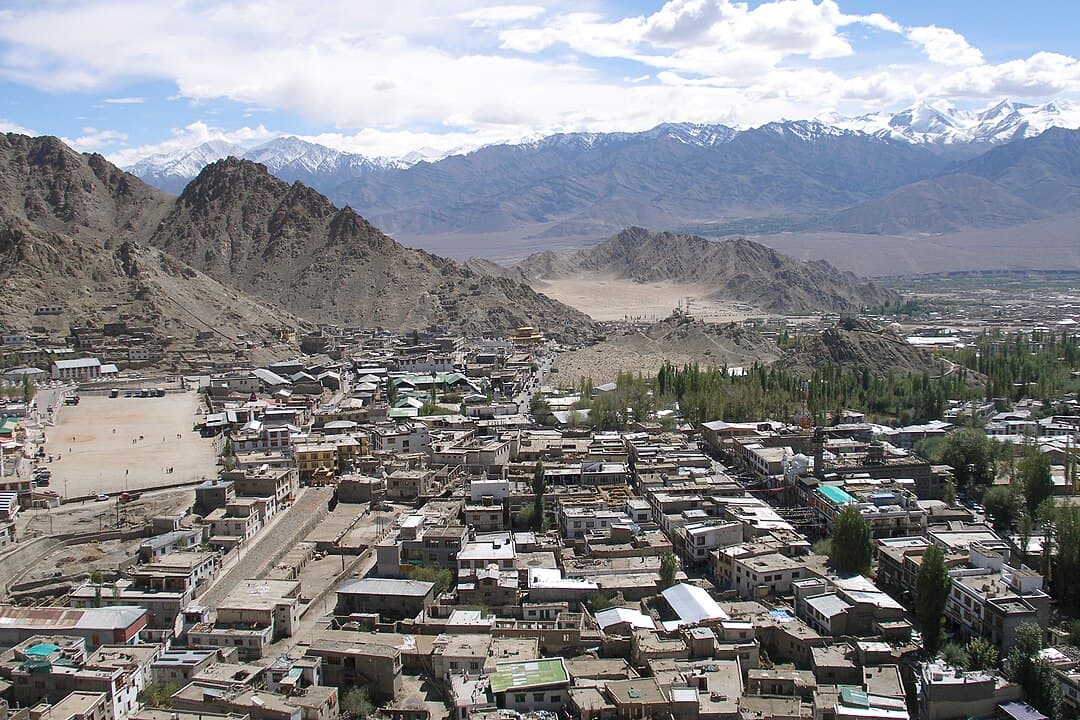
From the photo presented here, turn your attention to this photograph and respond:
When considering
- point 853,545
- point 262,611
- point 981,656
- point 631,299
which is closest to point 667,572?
point 853,545

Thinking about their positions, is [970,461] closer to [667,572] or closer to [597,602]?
[667,572]

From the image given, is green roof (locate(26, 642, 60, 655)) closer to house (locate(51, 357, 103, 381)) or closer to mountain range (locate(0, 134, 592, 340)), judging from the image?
house (locate(51, 357, 103, 381))

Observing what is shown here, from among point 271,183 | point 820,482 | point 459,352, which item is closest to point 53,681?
point 820,482

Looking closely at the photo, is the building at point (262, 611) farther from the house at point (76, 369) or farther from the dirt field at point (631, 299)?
the dirt field at point (631, 299)

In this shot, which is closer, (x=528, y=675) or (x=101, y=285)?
(x=528, y=675)

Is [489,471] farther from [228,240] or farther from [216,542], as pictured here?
[228,240]

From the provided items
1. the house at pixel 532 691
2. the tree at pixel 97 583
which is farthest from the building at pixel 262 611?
the house at pixel 532 691

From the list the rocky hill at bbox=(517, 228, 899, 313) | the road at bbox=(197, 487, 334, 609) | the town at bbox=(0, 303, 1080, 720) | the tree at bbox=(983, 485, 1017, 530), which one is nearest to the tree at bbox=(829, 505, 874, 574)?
the town at bbox=(0, 303, 1080, 720)
